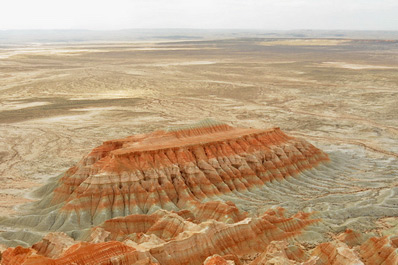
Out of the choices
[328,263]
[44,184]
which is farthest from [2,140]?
[328,263]

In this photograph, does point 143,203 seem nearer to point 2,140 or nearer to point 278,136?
point 278,136

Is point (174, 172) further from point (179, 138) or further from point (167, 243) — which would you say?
point (167, 243)

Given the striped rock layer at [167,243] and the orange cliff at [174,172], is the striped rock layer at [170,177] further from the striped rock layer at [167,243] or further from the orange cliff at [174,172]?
the striped rock layer at [167,243]

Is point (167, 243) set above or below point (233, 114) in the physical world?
above

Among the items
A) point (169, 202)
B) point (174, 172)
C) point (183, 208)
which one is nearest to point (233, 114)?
point (174, 172)

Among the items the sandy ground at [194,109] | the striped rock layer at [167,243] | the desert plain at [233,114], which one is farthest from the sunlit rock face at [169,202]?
the sandy ground at [194,109]

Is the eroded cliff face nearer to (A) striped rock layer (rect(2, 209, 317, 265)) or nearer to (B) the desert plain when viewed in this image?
(A) striped rock layer (rect(2, 209, 317, 265))

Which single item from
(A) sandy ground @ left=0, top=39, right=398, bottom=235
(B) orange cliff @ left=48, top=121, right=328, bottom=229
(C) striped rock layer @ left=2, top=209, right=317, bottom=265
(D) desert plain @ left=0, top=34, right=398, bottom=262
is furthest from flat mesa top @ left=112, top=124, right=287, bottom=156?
(C) striped rock layer @ left=2, top=209, right=317, bottom=265
